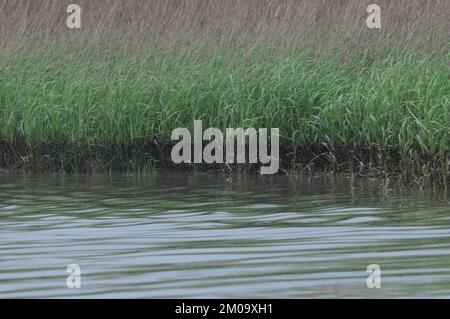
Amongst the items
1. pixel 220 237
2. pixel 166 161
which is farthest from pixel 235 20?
pixel 220 237

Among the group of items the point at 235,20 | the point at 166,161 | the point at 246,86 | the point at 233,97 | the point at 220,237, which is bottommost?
the point at 220,237

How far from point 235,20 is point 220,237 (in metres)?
6.53

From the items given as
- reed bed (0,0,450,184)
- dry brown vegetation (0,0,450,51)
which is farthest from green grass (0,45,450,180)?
dry brown vegetation (0,0,450,51)

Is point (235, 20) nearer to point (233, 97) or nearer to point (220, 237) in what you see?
point (233, 97)

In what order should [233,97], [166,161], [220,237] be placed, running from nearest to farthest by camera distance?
1. [220,237]
2. [233,97]
3. [166,161]

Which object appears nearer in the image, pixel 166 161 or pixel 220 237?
pixel 220 237

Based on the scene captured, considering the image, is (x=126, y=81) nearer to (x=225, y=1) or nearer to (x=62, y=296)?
(x=225, y=1)

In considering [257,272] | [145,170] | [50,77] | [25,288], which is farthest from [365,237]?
[50,77]

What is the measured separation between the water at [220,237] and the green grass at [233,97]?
505 mm

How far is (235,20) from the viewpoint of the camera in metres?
14.6

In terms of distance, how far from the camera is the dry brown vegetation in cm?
1344

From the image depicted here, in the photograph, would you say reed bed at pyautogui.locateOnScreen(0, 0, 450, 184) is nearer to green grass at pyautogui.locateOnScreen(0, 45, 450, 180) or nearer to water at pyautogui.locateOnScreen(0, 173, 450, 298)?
green grass at pyautogui.locateOnScreen(0, 45, 450, 180)

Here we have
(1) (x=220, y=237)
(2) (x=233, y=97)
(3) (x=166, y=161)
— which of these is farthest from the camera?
(3) (x=166, y=161)
